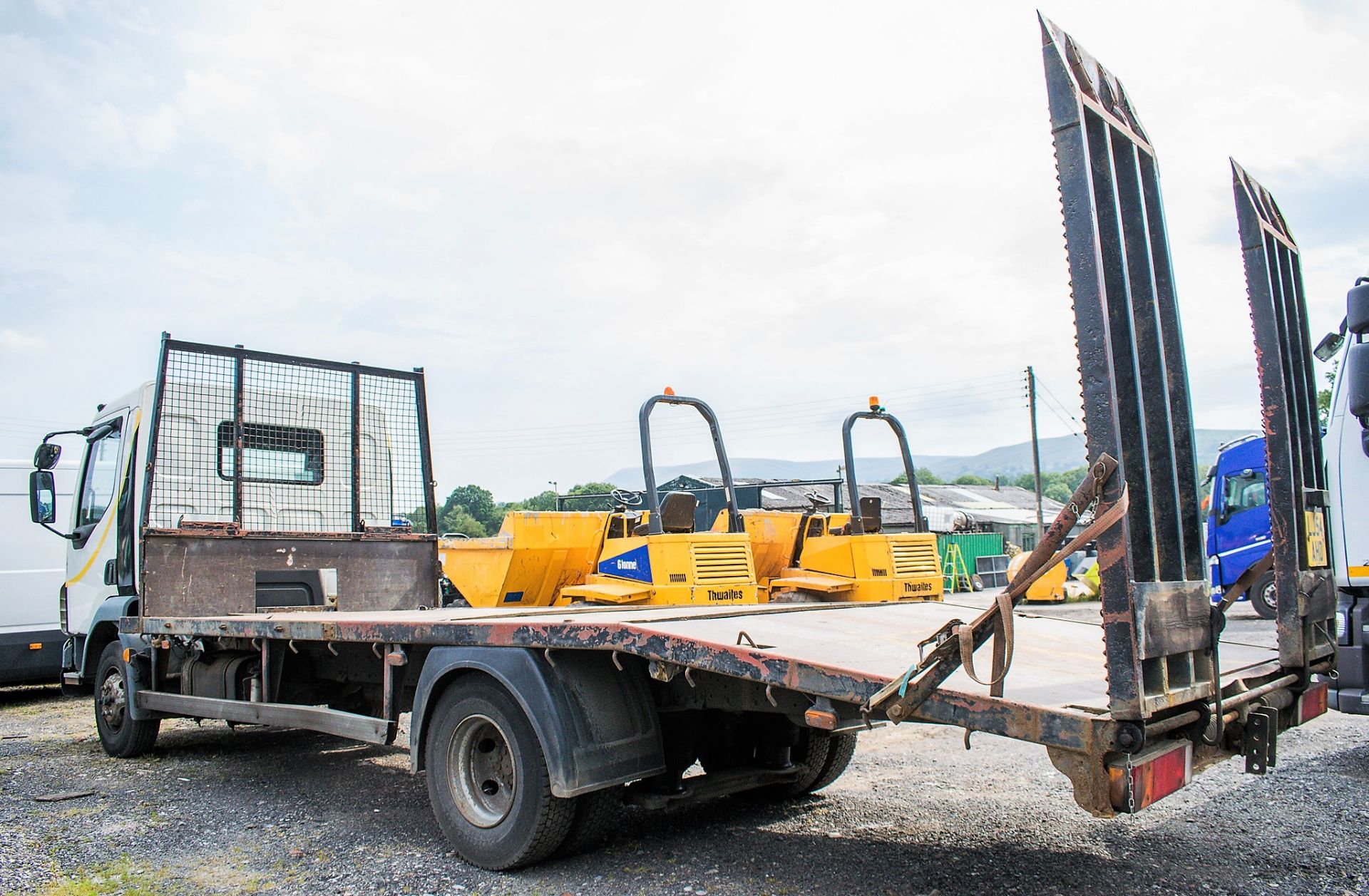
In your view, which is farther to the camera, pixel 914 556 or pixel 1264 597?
pixel 1264 597

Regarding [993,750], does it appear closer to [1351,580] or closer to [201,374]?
[1351,580]

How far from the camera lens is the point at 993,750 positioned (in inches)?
271

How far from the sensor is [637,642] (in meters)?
3.87

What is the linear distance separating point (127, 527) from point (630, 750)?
16.7 ft

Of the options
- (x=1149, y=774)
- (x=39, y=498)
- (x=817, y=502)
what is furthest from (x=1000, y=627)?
(x=817, y=502)

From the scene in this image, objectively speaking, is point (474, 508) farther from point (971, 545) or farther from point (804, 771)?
point (804, 771)

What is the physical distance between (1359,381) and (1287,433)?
1.03 m

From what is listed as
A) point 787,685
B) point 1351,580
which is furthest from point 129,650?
point 1351,580

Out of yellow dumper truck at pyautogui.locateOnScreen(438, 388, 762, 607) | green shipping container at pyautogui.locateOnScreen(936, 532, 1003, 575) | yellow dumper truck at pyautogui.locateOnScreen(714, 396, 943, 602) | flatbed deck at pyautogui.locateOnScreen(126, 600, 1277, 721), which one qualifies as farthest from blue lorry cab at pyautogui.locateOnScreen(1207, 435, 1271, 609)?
flatbed deck at pyautogui.locateOnScreen(126, 600, 1277, 721)

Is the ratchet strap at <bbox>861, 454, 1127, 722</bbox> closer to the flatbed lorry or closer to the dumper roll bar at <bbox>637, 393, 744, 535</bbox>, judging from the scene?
the flatbed lorry

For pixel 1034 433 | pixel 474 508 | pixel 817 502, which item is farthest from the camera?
pixel 474 508

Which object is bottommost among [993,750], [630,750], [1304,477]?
[993,750]

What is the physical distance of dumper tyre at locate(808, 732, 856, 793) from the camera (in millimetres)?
5508

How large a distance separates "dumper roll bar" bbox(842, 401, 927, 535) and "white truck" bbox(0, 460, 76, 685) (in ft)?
25.7
